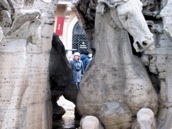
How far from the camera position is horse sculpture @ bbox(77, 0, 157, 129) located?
11.8 ft

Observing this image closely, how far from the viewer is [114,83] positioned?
12.1ft

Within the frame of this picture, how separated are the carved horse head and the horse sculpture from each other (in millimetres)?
149

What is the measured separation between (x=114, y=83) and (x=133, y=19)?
722 millimetres

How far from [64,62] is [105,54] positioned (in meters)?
1.19

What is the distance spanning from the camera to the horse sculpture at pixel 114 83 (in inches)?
142

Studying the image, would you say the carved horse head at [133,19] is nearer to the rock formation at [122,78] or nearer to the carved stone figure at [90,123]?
the rock formation at [122,78]

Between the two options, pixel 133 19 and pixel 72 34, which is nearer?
pixel 133 19

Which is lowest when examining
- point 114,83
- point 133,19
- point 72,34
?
point 114,83

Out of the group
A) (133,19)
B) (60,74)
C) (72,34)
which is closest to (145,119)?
(133,19)

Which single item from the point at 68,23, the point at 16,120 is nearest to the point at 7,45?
the point at 16,120

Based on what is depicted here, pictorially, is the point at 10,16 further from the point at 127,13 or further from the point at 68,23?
the point at 68,23

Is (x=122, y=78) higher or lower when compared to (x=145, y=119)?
higher

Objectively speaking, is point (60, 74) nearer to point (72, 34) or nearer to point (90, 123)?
point (90, 123)

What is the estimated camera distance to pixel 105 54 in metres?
3.75
